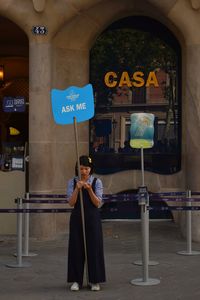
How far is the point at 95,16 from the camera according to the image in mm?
11930

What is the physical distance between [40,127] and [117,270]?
3880 millimetres

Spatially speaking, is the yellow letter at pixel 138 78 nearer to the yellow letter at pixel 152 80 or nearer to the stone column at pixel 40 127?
the yellow letter at pixel 152 80

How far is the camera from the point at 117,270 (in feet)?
27.8

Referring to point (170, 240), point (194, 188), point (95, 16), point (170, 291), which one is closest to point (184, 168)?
point (194, 188)

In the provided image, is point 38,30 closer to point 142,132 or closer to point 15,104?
point 15,104

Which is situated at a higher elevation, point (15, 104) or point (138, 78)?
point (138, 78)

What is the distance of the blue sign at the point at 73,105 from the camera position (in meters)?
7.29

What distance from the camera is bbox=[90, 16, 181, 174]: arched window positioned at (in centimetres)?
1244

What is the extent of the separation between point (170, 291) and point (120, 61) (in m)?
6.60

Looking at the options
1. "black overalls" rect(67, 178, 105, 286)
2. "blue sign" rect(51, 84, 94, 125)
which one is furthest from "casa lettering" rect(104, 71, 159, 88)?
"black overalls" rect(67, 178, 105, 286)

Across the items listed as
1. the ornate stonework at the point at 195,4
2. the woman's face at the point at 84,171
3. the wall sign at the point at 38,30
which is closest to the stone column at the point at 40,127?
the wall sign at the point at 38,30

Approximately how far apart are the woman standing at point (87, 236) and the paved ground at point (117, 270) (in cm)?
20

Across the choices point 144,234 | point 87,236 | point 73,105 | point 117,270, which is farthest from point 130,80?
point 87,236

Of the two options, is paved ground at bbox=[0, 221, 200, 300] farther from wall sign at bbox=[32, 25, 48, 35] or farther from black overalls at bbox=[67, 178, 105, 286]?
wall sign at bbox=[32, 25, 48, 35]
